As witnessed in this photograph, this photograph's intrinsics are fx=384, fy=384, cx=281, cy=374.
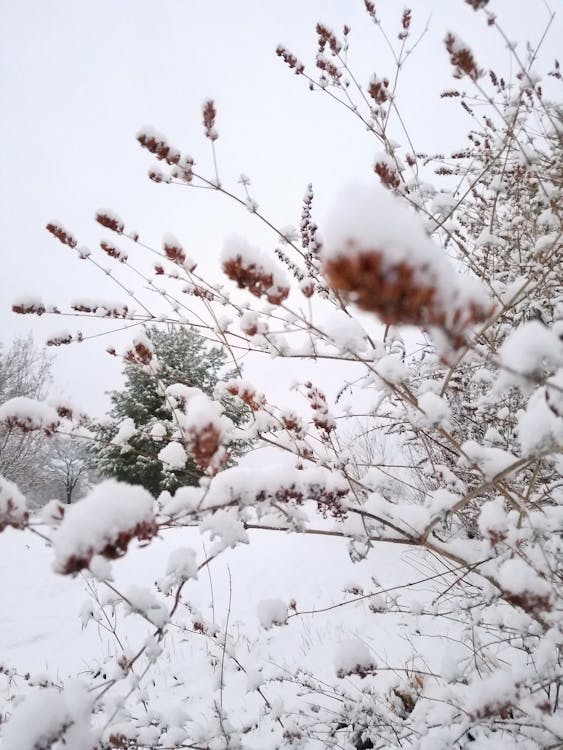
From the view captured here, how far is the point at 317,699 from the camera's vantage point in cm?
320

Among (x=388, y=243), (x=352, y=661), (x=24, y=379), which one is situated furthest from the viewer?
(x=24, y=379)

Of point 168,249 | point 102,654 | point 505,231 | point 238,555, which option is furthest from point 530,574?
point 238,555

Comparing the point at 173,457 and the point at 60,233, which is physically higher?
the point at 60,233

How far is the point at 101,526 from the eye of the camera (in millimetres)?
625

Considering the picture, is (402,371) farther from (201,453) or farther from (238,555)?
(238,555)

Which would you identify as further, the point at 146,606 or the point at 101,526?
the point at 146,606

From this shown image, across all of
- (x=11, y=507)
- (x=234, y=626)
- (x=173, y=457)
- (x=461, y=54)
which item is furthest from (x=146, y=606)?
(x=234, y=626)

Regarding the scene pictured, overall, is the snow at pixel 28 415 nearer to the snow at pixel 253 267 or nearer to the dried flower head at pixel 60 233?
the snow at pixel 253 267

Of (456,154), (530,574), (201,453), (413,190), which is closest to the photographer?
(201,453)

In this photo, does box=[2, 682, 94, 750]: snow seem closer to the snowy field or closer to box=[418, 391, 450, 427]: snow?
the snowy field

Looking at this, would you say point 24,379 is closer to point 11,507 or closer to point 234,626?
point 234,626

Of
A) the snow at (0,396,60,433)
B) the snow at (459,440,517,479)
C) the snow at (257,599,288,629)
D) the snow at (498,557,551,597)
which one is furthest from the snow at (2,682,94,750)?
the snow at (459,440,517,479)

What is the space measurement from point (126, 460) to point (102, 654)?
9224mm

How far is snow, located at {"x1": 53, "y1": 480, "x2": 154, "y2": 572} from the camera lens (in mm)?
588
